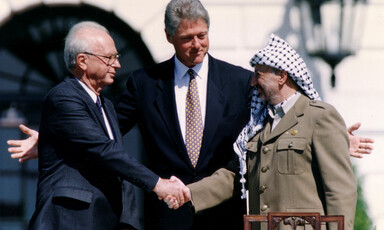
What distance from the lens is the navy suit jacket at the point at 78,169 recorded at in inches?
162

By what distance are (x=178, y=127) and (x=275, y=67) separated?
805mm

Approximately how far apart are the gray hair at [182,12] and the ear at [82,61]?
557mm

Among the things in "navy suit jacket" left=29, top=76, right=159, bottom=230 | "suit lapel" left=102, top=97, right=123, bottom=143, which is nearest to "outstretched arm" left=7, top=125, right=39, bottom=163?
"navy suit jacket" left=29, top=76, right=159, bottom=230

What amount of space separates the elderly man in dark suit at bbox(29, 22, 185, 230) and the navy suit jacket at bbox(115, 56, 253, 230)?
0.23 m

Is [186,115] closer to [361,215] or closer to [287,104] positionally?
[287,104]

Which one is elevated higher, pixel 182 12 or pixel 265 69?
pixel 182 12

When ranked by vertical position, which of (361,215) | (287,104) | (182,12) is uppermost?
(182,12)

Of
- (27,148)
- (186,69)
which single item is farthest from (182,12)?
(27,148)

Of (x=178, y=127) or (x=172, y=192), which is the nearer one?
(x=172, y=192)

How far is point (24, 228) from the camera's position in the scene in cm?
686

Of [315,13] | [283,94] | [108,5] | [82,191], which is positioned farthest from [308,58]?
[82,191]

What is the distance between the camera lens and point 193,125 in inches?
182

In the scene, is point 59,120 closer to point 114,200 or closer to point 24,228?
point 114,200

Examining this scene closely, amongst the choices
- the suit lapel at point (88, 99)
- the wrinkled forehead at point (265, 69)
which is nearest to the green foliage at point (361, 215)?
the wrinkled forehead at point (265, 69)
